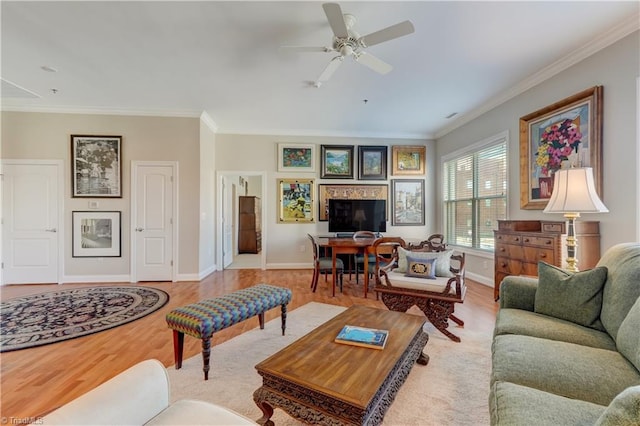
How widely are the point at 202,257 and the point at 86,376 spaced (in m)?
2.97

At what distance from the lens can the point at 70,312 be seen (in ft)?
10.6

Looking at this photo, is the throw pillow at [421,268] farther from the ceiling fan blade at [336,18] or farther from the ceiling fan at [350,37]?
the ceiling fan blade at [336,18]

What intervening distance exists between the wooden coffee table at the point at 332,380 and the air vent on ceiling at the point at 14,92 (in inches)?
204

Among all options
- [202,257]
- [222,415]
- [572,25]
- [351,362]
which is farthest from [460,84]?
[202,257]

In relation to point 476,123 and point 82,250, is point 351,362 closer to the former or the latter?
point 476,123

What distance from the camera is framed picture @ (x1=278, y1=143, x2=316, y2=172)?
19.0ft

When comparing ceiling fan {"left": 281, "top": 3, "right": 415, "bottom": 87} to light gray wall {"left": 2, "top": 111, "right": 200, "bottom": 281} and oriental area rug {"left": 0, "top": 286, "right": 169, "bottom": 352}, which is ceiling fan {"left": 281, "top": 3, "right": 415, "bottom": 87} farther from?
oriental area rug {"left": 0, "top": 286, "right": 169, "bottom": 352}

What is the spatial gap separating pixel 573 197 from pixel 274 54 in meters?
3.23

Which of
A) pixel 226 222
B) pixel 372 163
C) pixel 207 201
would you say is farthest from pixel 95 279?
pixel 372 163

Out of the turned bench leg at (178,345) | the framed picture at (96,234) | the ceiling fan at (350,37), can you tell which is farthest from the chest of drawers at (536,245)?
the framed picture at (96,234)

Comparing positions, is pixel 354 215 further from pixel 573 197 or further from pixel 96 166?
pixel 96 166

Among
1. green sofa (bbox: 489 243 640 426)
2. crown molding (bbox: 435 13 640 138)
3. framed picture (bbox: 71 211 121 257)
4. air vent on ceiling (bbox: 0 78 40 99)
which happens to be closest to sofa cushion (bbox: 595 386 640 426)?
green sofa (bbox: 489 243 640 426)

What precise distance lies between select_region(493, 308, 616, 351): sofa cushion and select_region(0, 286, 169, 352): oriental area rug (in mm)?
3565

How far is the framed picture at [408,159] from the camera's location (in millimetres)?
6031
